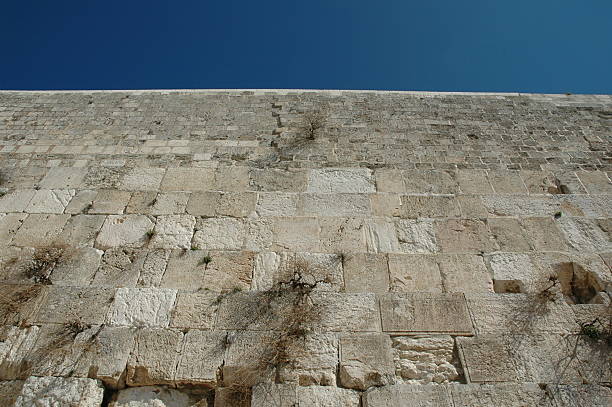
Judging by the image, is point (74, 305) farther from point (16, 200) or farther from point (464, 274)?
point (464, 274)

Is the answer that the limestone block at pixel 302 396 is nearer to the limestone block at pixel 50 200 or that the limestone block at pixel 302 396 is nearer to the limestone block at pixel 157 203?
the limestone block at pixel 157 203

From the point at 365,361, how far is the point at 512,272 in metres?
1.93

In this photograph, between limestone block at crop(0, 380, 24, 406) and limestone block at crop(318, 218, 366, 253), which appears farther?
limestone block at crop(318, 218, 366, 253)

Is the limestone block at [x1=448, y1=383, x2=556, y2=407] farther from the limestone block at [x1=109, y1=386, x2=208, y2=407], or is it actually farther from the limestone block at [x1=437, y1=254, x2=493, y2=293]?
the limestone block at [x1=109, y1=386, x2=208, y2=407]

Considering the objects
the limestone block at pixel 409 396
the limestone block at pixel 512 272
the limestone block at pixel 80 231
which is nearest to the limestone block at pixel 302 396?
the limestone block at pixel 409 396

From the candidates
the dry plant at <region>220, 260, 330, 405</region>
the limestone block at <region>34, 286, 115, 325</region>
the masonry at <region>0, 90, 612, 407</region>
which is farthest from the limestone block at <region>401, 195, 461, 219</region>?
the limestone block at <region>34, 286, 115, 325</region>

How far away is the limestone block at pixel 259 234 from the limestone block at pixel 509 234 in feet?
8.42

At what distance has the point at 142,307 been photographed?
3.92 meters

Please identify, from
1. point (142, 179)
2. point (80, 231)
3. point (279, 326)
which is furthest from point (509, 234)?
point (80, 231)

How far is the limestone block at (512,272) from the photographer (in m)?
4.16

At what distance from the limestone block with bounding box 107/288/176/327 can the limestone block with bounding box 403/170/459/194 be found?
3.13 m

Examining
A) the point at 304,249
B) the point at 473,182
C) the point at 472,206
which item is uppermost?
the point at 473,182

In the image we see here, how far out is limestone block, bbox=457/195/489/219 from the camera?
4.84 meters

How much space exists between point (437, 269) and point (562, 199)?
217cm
